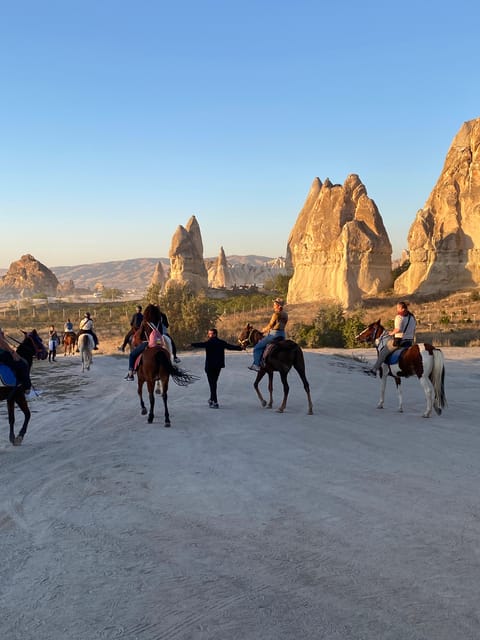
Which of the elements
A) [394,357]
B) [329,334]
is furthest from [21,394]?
[329,334]

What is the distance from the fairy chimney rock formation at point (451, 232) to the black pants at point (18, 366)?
5385 centimetres

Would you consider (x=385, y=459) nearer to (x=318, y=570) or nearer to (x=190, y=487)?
(x=190, y=487)

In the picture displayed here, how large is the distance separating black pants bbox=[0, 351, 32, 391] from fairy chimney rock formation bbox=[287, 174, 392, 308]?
168 ft

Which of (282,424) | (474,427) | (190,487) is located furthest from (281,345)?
(190,487)

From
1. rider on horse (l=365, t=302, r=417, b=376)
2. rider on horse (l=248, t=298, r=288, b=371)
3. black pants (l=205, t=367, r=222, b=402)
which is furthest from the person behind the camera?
black pants (l=205, t=367, r=222, b=402)

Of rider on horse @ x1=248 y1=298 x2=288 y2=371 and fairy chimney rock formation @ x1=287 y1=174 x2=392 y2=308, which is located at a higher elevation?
fairy chimney rock formation @ x1=287 y1=174 x2=392 y2=308

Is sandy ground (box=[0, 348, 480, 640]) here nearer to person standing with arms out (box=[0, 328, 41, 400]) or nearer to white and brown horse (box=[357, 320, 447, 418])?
person standing with arms out (box=[0, 328, 41, 400])

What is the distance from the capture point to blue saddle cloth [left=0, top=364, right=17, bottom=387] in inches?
366

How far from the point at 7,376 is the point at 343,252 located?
2211 inches

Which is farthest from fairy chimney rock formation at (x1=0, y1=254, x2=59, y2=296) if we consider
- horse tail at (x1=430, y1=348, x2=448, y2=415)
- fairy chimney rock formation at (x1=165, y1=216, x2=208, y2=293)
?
horse tail at (x1=430, y1=348, x2=448, y2=415)

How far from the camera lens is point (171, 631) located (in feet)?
12.8

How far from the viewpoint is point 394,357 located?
13.0 meters

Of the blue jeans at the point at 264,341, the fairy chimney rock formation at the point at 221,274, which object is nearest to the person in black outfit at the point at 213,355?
the blue jeans at the point at 264,341

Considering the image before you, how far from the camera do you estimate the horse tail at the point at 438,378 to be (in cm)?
1233
